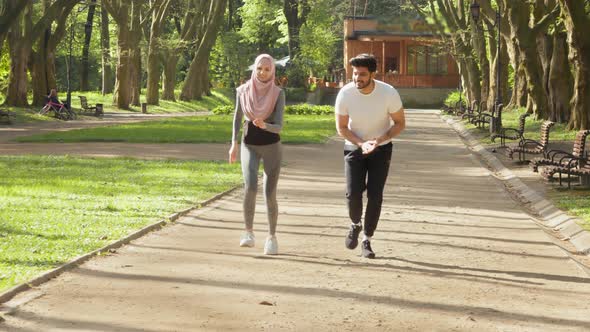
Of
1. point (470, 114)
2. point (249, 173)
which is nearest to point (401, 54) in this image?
point (470, 114)

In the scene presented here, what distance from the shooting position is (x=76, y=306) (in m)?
8.32

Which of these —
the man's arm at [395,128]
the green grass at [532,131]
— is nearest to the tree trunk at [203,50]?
the green grass at [532,131]

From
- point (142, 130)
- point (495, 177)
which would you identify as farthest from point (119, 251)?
point (142, 130)

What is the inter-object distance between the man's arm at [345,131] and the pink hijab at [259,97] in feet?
2.18

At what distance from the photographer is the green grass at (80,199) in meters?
11.1

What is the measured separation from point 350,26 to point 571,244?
266ft

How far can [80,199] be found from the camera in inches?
647

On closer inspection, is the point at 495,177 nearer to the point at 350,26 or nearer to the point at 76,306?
the point at 76,306

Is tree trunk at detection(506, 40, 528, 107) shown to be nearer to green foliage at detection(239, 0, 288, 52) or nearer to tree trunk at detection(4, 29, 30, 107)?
tree trunk at detection(4, 29, 30, 107)

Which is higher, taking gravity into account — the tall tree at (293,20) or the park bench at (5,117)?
the tall tree at (293,20)

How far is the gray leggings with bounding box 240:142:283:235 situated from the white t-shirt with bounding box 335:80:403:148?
0.81 meters

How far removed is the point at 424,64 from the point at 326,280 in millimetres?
83878

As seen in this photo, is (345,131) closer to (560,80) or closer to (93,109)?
(560,80)

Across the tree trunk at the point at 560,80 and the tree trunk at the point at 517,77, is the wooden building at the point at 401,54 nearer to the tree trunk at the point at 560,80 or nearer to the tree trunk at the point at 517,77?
the tree trunk at the point at 517,77
